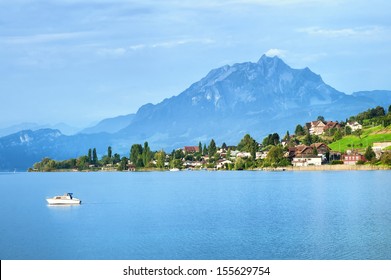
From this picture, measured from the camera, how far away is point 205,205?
4441 centimetres

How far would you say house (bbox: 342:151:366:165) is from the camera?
323ft

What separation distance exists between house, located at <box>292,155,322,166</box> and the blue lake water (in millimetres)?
57746

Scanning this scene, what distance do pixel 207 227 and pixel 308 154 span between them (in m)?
81.0

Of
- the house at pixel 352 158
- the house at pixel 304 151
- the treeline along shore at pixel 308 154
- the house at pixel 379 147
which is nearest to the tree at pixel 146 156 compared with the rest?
the treeline along shore at pixel 308 154

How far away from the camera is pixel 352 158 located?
100125 mm

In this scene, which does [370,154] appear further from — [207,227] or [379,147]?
[207,227]

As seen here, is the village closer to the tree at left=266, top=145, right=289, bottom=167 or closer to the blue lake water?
the tree at left=266, top=145, right=289, bottom=167

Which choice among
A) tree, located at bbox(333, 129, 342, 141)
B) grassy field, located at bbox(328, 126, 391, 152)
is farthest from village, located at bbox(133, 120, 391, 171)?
tree, located at bbox(333, 129, 342, 141)

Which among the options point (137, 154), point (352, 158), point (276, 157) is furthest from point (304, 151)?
point (137, 154)

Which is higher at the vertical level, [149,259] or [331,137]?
[331,137]

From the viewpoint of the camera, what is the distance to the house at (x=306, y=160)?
109125mm
